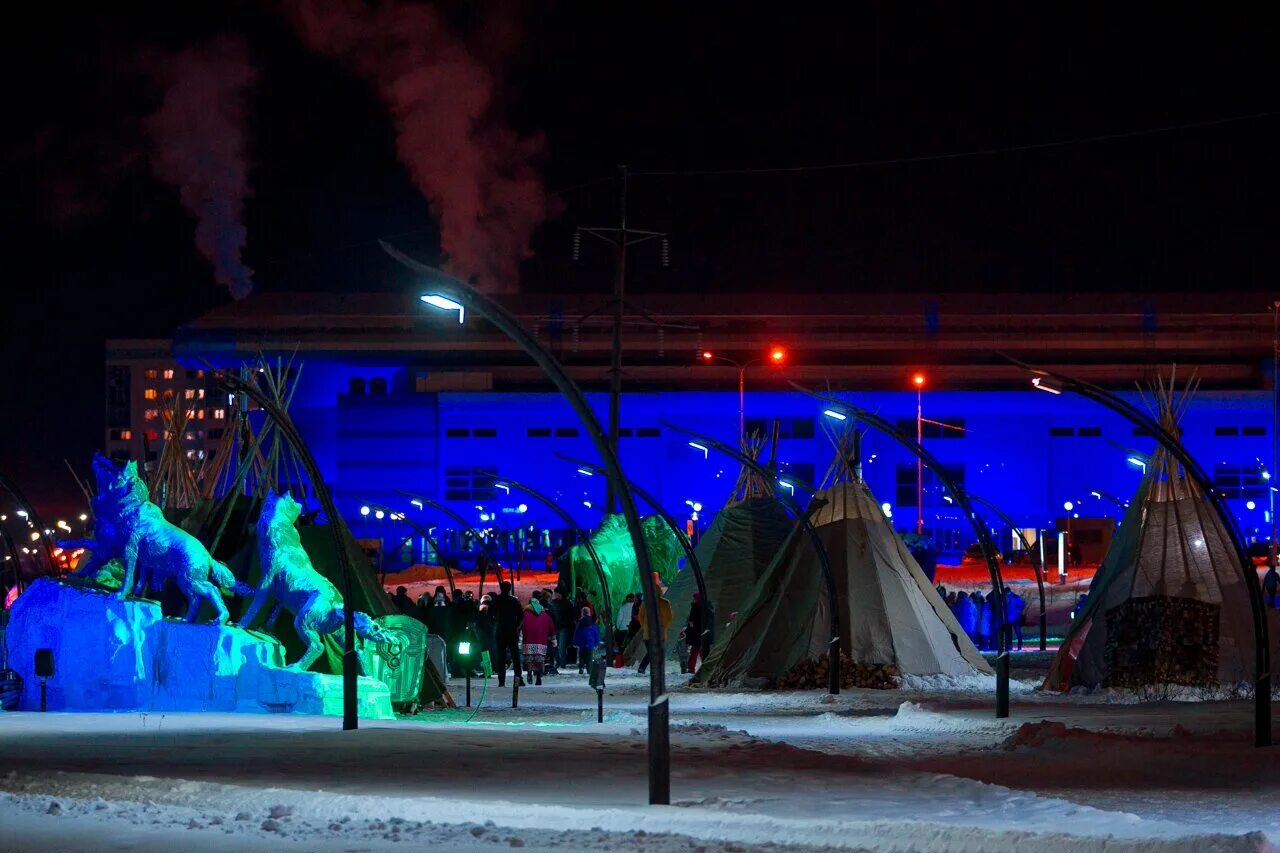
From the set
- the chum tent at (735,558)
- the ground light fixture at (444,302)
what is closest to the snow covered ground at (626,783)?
the ground light fixture at (444,302)

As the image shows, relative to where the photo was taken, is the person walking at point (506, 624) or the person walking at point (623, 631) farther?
the person walking at point (623, 631)

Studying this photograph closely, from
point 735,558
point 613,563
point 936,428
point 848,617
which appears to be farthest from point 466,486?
point 848,617

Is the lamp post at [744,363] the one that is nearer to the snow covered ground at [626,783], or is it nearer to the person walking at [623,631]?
the person walking at [623,631]

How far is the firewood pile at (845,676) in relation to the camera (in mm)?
25266

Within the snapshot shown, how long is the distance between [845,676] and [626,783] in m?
13.9

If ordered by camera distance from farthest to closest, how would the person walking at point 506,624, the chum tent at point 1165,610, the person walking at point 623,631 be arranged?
the person walking at point 623,631, the person walking at point 506,624, the chum tent at point 1165,610

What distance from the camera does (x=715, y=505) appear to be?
8100 cm

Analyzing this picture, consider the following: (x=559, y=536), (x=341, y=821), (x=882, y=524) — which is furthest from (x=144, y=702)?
(x=559, y=536)

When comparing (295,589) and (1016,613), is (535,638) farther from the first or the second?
(1016,613)

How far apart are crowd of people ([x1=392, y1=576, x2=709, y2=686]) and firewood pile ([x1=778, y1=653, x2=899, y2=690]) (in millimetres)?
2096

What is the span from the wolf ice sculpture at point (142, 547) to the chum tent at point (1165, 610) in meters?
11.4

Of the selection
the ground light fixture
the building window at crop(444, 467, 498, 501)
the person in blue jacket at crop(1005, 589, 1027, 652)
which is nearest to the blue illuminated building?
the building window at crop(444, 467, 498, 501)

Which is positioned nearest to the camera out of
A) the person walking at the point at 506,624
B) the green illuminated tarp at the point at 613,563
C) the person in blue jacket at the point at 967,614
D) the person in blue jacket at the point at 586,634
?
the person walking at the point at 506,624

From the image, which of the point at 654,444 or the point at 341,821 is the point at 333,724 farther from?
the point at 654,444
